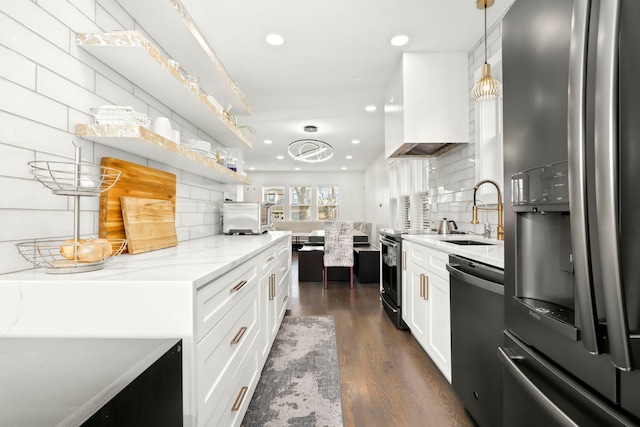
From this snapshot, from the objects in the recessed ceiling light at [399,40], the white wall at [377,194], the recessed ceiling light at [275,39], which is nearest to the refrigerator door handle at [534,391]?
the recessed ceiling light at [399,40]

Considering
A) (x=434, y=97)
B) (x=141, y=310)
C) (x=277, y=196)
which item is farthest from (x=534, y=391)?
(x=277, y=196)

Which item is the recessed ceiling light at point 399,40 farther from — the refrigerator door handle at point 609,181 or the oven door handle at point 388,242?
the refrigerator door handle at point 609,181

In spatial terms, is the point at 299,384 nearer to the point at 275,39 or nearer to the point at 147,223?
the point at 147,223

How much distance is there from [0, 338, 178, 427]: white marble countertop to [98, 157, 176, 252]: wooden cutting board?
85 cm

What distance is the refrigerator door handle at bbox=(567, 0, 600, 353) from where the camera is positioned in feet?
1.87

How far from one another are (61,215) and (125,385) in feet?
3.53

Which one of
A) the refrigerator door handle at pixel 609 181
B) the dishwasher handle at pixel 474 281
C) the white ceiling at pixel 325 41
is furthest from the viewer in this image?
the white ceiling at pixel 325 41

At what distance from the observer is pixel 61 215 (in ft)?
4.07

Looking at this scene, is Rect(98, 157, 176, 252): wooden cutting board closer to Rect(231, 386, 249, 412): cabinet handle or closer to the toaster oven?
the toaster oven

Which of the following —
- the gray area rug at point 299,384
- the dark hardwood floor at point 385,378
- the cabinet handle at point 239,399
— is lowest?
the dark hardwood floor at point 385,378

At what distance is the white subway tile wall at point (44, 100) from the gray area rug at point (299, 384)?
1.33 m

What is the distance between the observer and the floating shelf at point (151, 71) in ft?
4.29

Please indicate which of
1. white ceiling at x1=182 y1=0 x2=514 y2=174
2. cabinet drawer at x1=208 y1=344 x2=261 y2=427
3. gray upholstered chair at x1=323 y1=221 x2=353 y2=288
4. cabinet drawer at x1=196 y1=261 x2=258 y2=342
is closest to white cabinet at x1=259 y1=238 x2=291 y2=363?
cabinet drawer at x1=208 y1=344 x2=261 y2=427

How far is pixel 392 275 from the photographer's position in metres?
3.10
